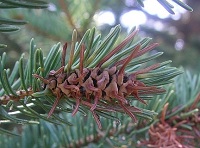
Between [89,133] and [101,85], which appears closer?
[101,85]

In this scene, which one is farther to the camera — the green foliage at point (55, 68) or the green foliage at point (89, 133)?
the green foliage at point (89, 133)

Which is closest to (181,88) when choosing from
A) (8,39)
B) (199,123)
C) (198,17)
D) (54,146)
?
(199,123)

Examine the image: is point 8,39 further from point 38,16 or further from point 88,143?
point 88,143

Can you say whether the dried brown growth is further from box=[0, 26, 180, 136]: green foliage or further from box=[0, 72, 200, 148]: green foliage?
box=[0, 72, 200, 148]: green foliage

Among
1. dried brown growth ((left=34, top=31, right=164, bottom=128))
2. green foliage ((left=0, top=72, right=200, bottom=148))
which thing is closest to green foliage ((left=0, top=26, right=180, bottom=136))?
dried brown growth ((left=34, top=31, right=164, bottom=128))

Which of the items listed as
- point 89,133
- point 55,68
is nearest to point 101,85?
point 55,68

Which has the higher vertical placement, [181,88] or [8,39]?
[8,39]

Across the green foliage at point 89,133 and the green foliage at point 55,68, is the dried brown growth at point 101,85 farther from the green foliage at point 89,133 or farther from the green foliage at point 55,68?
the green foliage at point 89,133

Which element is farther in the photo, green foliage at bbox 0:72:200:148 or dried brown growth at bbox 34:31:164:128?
green foliage at bbox 0:72:200:148

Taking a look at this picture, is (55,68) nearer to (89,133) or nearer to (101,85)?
(101,85)

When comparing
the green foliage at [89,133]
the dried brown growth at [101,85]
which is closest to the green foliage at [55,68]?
the dried brown growth at [101,85]

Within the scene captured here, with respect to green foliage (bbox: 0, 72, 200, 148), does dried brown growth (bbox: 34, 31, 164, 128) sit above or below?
above
